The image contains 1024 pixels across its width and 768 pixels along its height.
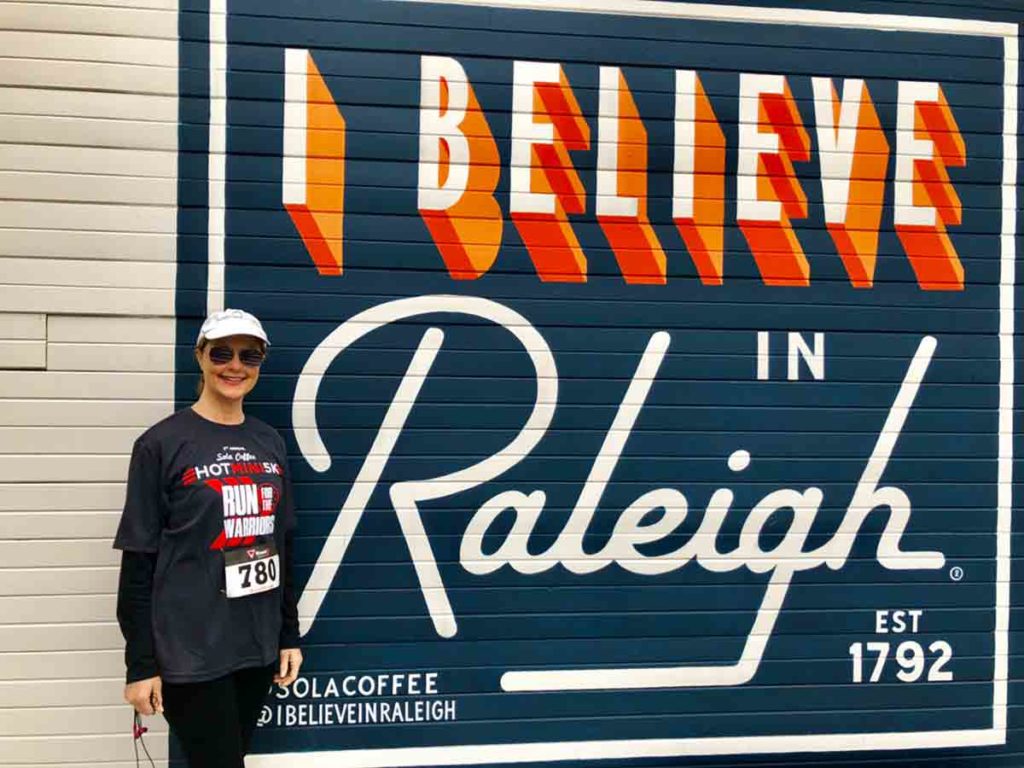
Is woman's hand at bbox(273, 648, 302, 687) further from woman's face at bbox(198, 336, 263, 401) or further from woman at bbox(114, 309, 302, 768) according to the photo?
woman's face at bbox(198, 336, 263, 401)

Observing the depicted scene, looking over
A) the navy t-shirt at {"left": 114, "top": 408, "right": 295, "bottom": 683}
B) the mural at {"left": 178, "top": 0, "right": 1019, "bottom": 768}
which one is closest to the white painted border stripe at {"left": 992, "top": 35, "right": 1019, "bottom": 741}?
the mural at {"left": 178, "top": 0, "right": 1019, "bottom": 768}

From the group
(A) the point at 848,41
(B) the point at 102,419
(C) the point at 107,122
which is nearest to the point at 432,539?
(B) the point at 102,419

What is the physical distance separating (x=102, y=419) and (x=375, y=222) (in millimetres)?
1285

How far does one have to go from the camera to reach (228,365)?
3.01 metres

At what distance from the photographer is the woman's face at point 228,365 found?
9.85 feet

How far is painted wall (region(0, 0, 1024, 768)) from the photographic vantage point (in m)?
3.45

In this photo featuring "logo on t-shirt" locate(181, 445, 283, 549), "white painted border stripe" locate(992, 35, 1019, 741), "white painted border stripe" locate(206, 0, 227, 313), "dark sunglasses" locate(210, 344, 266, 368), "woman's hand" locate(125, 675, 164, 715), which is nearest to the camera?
"woman's hand" locate(125, 675, 164, 715)

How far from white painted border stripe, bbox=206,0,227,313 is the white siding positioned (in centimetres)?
15

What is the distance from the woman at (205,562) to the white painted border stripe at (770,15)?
1.82 metres

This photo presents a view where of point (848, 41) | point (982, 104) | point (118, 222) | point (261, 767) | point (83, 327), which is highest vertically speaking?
point (848, 41)

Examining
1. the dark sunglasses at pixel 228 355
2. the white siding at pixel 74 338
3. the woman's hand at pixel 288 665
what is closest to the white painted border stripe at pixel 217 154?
the white siding at pixel 74 338

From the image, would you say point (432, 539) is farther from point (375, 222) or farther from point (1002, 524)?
point (1002, 524)

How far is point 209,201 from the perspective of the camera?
139 inches

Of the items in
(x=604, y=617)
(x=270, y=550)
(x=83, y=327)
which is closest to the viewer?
(x=270, y=550)
